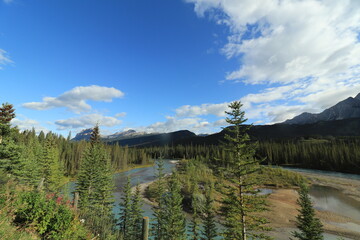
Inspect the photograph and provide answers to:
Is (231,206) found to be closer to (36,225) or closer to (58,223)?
(58,223)

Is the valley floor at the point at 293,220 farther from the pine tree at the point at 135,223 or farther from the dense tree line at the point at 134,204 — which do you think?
the pine tree at the point at 135,223

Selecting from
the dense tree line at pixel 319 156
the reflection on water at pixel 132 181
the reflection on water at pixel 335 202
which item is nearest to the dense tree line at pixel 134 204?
the reflection on water at pixel 132 181

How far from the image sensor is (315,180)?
64.4 m

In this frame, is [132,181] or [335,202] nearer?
[335,202]

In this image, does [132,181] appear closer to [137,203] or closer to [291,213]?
[137,203]

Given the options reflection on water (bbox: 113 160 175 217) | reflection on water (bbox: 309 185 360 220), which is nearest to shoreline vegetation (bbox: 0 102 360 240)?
reflection on water (bbox: 309 185 360 220)

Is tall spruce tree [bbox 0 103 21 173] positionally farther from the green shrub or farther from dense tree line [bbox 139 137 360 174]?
dense tree line [bbox 139 137 360 174]

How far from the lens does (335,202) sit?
142ft

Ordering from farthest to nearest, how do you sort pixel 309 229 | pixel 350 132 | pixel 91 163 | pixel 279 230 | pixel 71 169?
pixel 350 132, pixel 71 169, pixel 91 163, pixel 279 230, pixel 309 229

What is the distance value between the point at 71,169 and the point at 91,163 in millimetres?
56857

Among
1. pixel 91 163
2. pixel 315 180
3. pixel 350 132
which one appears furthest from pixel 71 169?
pixel 350 132

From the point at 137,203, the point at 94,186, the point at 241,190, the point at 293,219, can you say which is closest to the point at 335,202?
the point at 293,219

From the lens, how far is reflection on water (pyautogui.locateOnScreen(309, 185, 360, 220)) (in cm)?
3703

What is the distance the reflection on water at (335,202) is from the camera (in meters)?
37.0
